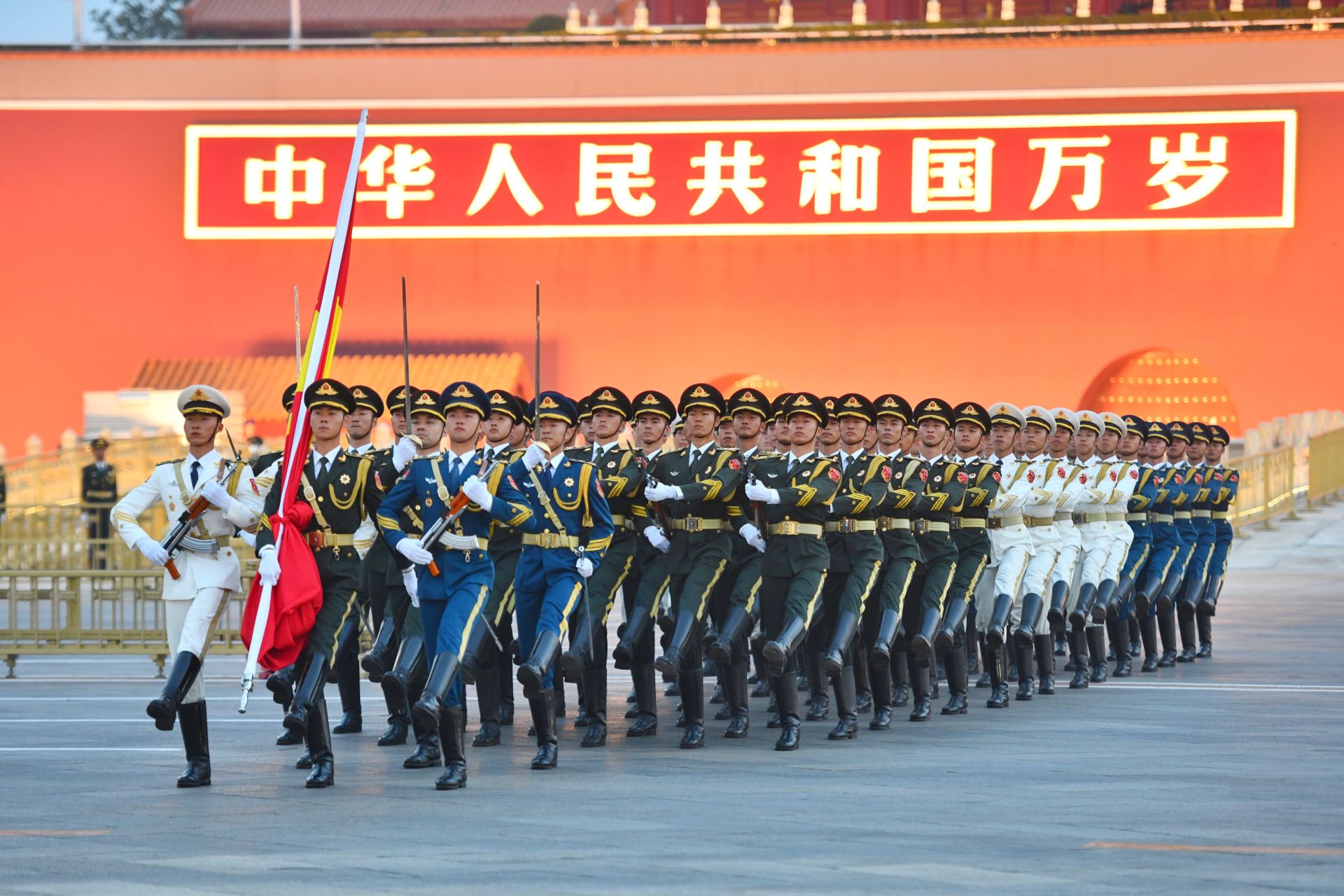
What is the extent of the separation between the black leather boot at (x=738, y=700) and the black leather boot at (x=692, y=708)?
0.27 metres

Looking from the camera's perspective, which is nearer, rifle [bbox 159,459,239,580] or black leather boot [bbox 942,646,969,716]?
rifle [bbox 159,459,239,580]

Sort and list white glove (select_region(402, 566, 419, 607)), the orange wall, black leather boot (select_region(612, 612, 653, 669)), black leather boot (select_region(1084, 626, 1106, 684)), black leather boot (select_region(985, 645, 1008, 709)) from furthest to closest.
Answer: the orange wall
black leather boot (select_region(1084, 626, 1106, 684))
black leather boot (select_region(985, 645, 1008, 709))
black leather boot (select_region(612, 612, 653, 669))
white glove (select_region(402, 566, 419, 607))

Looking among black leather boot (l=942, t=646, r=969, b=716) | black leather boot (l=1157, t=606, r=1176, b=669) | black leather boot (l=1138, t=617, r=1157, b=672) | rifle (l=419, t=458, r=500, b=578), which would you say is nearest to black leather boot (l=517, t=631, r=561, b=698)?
rifle (l=419, t=458, r=500, b=578)

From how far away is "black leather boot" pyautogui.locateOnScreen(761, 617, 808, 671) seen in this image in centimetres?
958

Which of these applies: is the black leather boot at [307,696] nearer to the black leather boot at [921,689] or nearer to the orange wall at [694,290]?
the black leather boot at [921,689]

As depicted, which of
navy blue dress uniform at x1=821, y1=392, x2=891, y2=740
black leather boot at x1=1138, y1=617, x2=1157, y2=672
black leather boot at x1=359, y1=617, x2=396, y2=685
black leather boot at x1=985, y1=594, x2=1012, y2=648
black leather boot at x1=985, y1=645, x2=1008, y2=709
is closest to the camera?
navy blue dress uniform at x1=821, y1=392, x2=891, y2=740

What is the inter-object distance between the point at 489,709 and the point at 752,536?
1579 mm

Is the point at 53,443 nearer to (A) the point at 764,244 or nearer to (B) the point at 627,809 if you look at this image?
(A) the point at 764,244

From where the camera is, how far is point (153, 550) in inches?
327

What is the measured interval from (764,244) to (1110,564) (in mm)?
15900

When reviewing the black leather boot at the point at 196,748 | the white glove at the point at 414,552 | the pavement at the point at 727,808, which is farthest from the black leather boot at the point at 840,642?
the black leather boot at the point at 196,748

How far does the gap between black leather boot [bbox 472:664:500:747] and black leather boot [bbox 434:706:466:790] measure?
1476 mm

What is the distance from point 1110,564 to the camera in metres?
13.5

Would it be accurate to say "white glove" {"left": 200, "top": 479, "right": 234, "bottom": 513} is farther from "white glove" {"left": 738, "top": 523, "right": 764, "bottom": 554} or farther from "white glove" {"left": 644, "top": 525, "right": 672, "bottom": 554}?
"white glove" {"left": 738, "top": 523, "right": 764, "bottom": 554}
